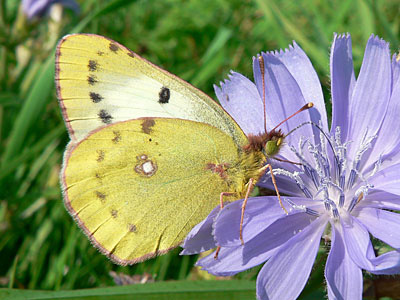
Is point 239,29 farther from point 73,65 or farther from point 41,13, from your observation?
point 73,65

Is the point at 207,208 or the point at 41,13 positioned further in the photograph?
the point at 41,13

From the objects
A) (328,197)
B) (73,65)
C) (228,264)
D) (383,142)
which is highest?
(73,65)

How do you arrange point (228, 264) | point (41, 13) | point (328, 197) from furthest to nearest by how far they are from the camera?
point (41, 13) < point (328, 197) < point (228, 264)

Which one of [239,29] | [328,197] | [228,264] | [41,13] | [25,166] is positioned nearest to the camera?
[228,264]

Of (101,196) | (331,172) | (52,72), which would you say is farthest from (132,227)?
(52,72)

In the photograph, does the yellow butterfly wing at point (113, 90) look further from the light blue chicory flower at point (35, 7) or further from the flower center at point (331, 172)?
the light blue chicory flower at point (35, 7)

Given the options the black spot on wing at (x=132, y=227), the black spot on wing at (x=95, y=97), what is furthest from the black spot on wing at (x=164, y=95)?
the black spot on wing at (x=132, y=227)

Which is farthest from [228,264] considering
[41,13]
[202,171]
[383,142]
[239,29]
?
[239,29]

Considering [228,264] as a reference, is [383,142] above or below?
above
